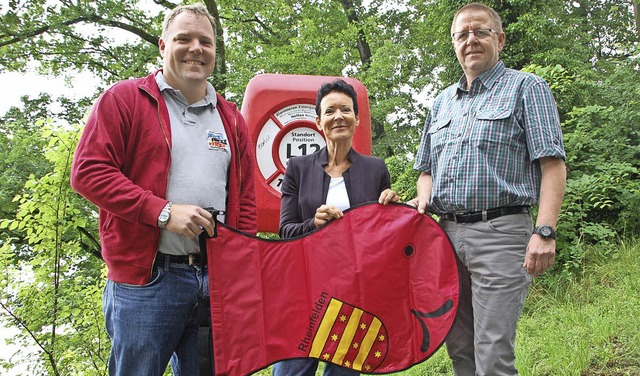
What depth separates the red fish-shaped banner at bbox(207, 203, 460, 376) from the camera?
1942 mm

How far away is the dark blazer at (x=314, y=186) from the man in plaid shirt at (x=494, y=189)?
22cm

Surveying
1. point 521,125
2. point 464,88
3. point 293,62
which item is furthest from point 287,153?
point 293,62

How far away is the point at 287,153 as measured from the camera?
3240 mm

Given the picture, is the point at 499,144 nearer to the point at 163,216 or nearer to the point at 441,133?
the point at 441,133

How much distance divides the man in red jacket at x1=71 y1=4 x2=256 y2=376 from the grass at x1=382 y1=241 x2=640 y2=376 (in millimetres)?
2359

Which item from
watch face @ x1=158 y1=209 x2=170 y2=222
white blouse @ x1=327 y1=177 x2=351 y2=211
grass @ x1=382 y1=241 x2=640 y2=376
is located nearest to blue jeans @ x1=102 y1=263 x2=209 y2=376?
watch face @ x1=158 y1=209 x2=170 y2=222

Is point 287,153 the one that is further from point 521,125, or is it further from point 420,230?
point 521,125

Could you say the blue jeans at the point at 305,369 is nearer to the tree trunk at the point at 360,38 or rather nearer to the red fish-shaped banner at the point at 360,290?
the red fish-shaped banner at the point at 360,290

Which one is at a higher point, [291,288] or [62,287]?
[291,288]

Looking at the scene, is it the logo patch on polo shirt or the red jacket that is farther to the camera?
the logo patch on polo shirt

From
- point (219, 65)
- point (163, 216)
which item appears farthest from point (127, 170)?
point (219, 65)

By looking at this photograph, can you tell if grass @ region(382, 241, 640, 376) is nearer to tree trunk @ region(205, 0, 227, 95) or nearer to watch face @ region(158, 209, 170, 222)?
watch face @ region(158, 209, 170, 222)

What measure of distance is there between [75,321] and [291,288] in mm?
2472

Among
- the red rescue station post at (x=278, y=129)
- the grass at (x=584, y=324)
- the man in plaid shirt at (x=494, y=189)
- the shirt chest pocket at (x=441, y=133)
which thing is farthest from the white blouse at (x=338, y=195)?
the grass at (x=584, y=324)
